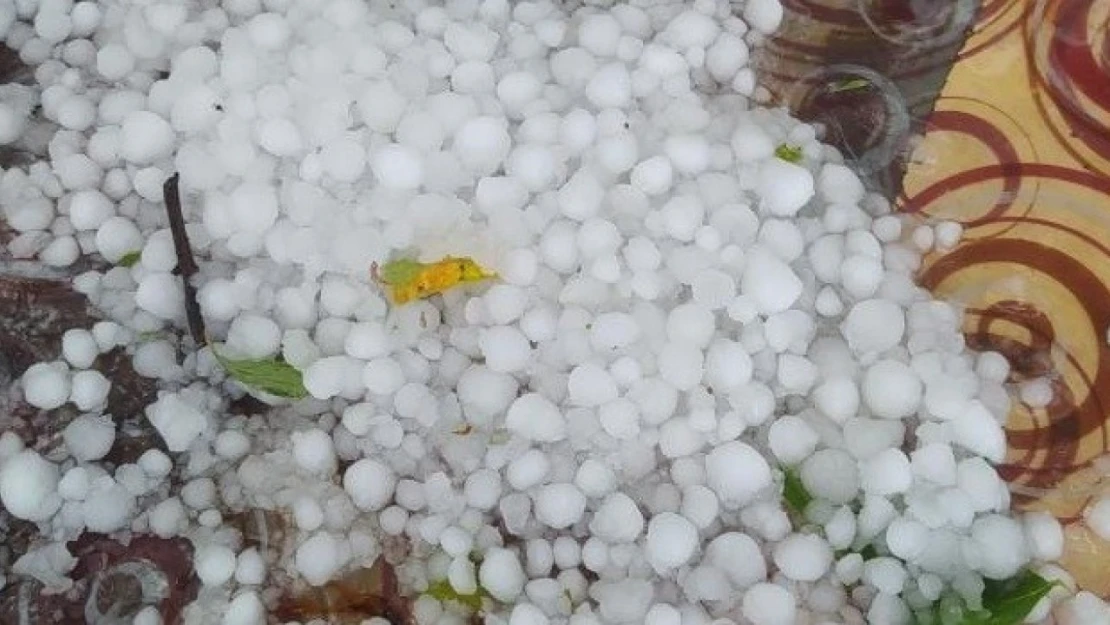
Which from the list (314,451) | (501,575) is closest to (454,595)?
(501,575)

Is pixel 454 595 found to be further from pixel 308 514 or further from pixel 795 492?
pixel 795 492

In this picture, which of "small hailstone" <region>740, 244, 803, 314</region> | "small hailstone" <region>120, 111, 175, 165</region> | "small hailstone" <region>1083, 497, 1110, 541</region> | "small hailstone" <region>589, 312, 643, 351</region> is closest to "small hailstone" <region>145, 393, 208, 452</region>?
"small hailstone" <region>120, 111, 175, 165</region>

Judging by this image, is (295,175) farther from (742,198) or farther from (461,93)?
(742,198)

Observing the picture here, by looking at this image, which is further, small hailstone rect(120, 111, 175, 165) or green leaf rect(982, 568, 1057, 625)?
small hailstone rect(120, 111, 175, 165)

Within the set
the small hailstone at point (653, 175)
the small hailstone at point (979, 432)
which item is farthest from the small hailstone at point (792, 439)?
the small hailstone at point (653, 175)

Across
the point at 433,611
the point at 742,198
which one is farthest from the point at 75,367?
the point at 742,198

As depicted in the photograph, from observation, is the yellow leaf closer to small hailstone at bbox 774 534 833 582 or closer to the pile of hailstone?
the pile of hailstone

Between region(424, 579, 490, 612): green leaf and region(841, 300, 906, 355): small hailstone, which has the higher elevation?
region(841, 300, 906, 355): small hailstone
